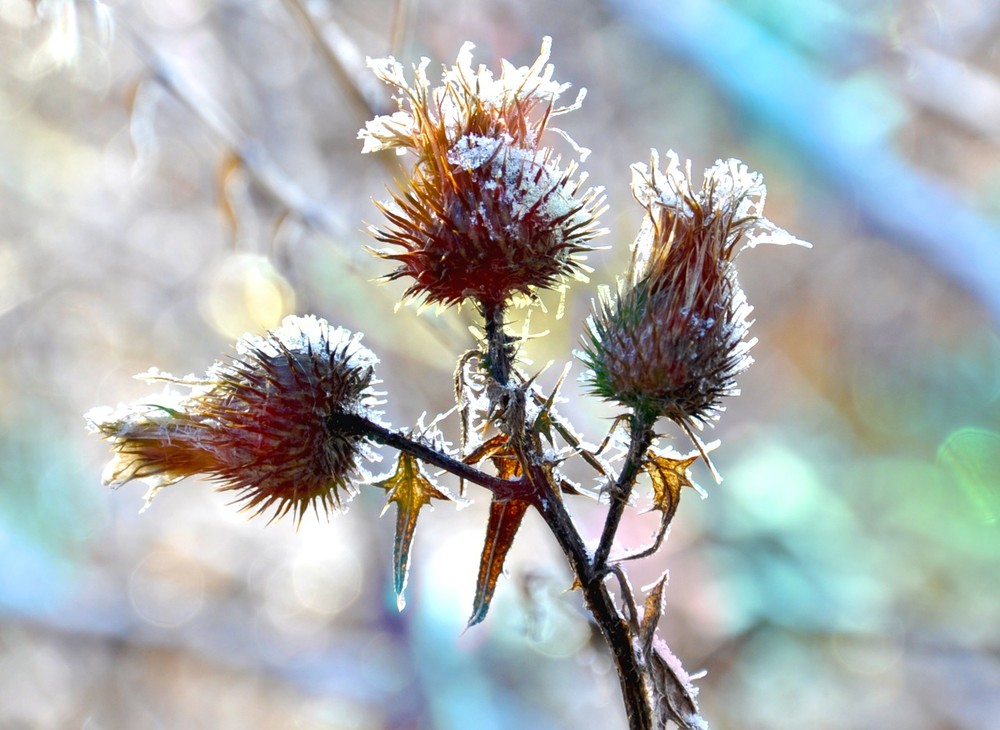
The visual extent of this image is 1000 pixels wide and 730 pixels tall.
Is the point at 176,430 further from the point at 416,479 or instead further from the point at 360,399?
the point at 416,479

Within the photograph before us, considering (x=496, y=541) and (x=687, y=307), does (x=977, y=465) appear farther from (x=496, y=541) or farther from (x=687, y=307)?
(x=496, y=541)

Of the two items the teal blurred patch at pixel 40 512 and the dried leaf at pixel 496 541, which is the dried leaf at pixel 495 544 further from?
the teal blurred patch at pixel 40 512

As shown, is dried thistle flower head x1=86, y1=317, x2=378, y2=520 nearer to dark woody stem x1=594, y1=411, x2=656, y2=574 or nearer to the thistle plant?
the thistle plant

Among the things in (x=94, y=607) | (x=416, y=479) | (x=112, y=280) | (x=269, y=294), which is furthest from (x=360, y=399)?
(x=112, y=280)

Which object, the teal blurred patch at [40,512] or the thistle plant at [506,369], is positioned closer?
the thistle plant at [506,369]

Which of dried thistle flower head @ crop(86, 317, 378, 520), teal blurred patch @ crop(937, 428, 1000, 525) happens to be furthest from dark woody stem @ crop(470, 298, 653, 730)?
teal blurred patch @ crop(937, 428, 1000, 525)

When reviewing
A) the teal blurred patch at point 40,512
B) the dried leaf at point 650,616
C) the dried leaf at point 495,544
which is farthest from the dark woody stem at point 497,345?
the teal blurred patch at point 40,512

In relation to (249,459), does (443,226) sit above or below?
above
